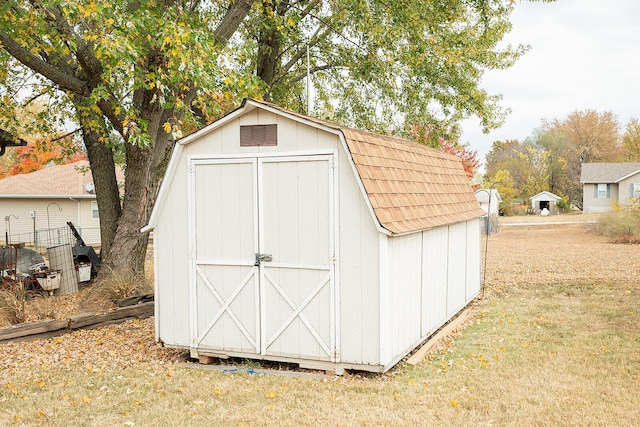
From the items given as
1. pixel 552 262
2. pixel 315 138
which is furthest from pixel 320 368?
pixel 552 262

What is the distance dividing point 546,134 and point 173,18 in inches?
2127

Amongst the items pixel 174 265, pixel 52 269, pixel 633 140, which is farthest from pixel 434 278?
pixel 633 140

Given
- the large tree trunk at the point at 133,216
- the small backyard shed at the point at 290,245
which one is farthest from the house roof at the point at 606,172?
the small backyard shed at the point at 290,245

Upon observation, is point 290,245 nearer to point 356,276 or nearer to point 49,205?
point 356,276

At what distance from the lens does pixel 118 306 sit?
9930mm

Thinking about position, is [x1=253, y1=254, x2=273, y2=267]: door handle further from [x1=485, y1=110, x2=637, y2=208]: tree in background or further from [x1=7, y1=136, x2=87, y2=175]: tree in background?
[x1=485, y1=110, x2=637, y2=208]: tree in background

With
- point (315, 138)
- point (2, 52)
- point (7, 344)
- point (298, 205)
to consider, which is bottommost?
point (7, 344)

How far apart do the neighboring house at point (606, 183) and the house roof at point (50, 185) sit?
34460 millimetres

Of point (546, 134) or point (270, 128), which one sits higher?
point (546, 134)

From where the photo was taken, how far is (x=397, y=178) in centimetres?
720

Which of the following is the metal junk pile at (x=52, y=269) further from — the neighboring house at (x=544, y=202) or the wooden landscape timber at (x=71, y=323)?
the neighboring house at (x=544, y=202)

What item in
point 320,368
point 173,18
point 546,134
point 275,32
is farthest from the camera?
point 546,134

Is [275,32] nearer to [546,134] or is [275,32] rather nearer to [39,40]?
[39,40]

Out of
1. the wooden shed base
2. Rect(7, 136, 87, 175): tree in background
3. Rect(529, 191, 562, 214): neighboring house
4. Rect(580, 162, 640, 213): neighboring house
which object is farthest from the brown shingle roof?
Rect(529, 191, 562, 214): neighboring house
